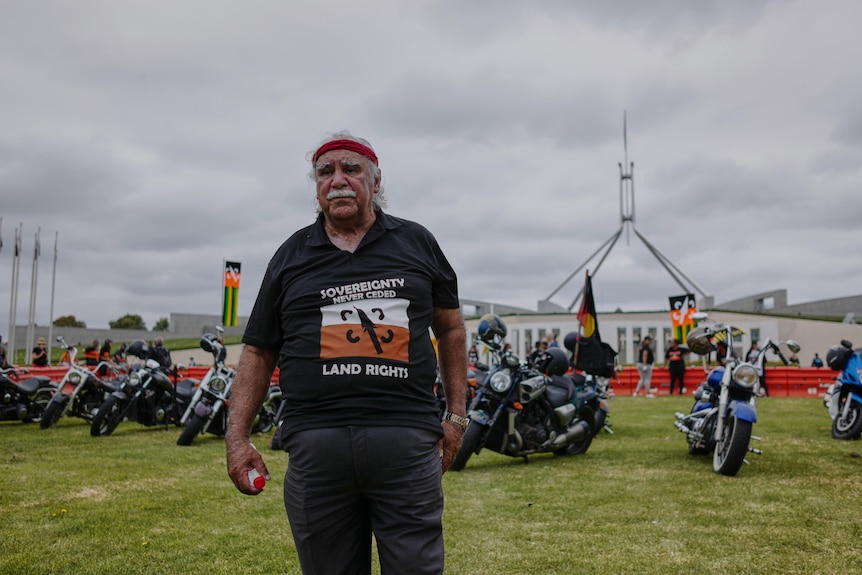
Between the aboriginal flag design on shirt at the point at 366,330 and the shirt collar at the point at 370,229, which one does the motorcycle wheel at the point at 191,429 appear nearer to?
the shirt collar at the point at 370,229

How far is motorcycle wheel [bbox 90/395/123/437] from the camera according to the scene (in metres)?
10.5

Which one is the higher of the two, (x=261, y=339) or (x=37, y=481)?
(x=261, y=339)

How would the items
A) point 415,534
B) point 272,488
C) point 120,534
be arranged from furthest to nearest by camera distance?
point 272,488
point 120,534
point 415,534

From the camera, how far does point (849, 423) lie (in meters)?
9.60

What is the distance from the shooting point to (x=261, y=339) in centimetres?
258

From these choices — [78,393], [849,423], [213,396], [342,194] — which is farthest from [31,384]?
[849,423]

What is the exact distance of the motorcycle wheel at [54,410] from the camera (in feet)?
37.5

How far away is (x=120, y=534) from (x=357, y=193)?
3449 mm

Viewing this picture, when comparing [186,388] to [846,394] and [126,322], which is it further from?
[126,322]

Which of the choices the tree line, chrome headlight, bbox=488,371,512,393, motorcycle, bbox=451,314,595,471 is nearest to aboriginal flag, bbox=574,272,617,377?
motorcycle, bbox=451,314,595,471

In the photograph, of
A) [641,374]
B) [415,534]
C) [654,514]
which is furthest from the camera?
[641,374]

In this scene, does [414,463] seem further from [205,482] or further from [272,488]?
[205,482]

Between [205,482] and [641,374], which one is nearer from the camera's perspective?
[205,482]

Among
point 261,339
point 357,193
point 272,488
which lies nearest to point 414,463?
point 261,339
